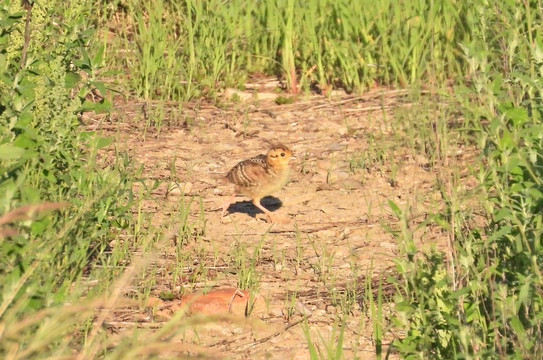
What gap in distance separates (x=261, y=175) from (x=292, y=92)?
2.52 m

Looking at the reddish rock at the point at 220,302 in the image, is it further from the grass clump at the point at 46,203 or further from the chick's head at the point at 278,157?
the chick's head at the point at 278,157

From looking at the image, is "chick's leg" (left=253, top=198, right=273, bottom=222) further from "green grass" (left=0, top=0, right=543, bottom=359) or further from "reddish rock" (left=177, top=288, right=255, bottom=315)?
"reddish rock" (left=177, top=288, right=255, bottom=315)

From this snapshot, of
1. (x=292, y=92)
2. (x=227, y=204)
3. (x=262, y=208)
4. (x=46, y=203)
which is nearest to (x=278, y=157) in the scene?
(x=262, y=208)

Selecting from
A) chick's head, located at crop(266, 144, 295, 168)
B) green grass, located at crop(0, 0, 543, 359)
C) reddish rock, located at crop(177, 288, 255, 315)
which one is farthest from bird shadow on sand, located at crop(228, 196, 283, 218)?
reddish rock, located at crop(177, 288, 255, 315)

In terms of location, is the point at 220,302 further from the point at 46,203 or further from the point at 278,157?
the point at 278,157

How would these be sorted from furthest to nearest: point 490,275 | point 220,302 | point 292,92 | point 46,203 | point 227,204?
point 292,92, point 227,204, point 220,302, point 490,275, point 46,203

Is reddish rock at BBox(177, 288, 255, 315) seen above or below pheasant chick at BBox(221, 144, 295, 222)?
below

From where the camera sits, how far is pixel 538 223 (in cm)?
418

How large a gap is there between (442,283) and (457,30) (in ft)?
18.7

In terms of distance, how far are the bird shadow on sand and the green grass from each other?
2.63 ft

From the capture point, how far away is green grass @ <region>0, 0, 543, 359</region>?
12.9 ft

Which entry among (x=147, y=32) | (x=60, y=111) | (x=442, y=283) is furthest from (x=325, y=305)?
(x=147, y=32)

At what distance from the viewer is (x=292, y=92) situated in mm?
9594

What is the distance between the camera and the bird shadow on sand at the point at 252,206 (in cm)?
760
